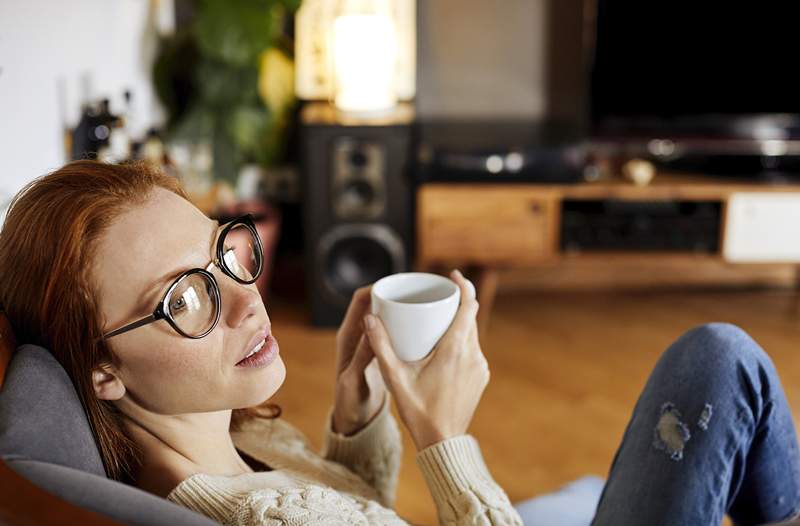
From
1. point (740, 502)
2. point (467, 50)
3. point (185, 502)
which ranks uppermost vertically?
point (467, 50)

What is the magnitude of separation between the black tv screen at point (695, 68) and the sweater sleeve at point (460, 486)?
219cm

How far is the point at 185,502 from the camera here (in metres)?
0.74

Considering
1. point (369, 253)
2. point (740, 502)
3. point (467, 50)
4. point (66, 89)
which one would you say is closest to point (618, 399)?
point (369, 253)

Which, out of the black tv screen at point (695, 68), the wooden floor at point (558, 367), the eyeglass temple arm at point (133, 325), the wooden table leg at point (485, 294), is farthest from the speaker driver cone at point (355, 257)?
the eyeglass temple arm at point (133, 325)

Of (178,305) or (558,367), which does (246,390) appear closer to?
(178,305)

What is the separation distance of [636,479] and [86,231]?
70 centimetres

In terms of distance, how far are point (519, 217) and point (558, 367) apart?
52 cm

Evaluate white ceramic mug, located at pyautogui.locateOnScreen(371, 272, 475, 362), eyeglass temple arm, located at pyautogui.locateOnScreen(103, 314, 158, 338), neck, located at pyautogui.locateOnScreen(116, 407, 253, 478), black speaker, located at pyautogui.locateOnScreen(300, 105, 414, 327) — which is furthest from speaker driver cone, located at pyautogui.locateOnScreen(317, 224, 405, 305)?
eyeglass temple arm, located at pyautogui.locateOnScreen(103, 314, 158, 338)

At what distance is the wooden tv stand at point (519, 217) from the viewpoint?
2650mm

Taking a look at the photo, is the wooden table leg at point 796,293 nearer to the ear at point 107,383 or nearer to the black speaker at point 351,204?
the black speaker at point 351,204

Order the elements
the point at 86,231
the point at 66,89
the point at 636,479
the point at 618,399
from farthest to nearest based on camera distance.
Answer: the point at 618,399 < the point at 66,89 < the point at 636,479 < the point at 86,231

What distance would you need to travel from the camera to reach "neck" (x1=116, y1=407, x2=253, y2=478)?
0.80 m

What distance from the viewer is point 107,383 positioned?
753mm

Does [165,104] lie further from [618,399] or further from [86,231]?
[86,231]
